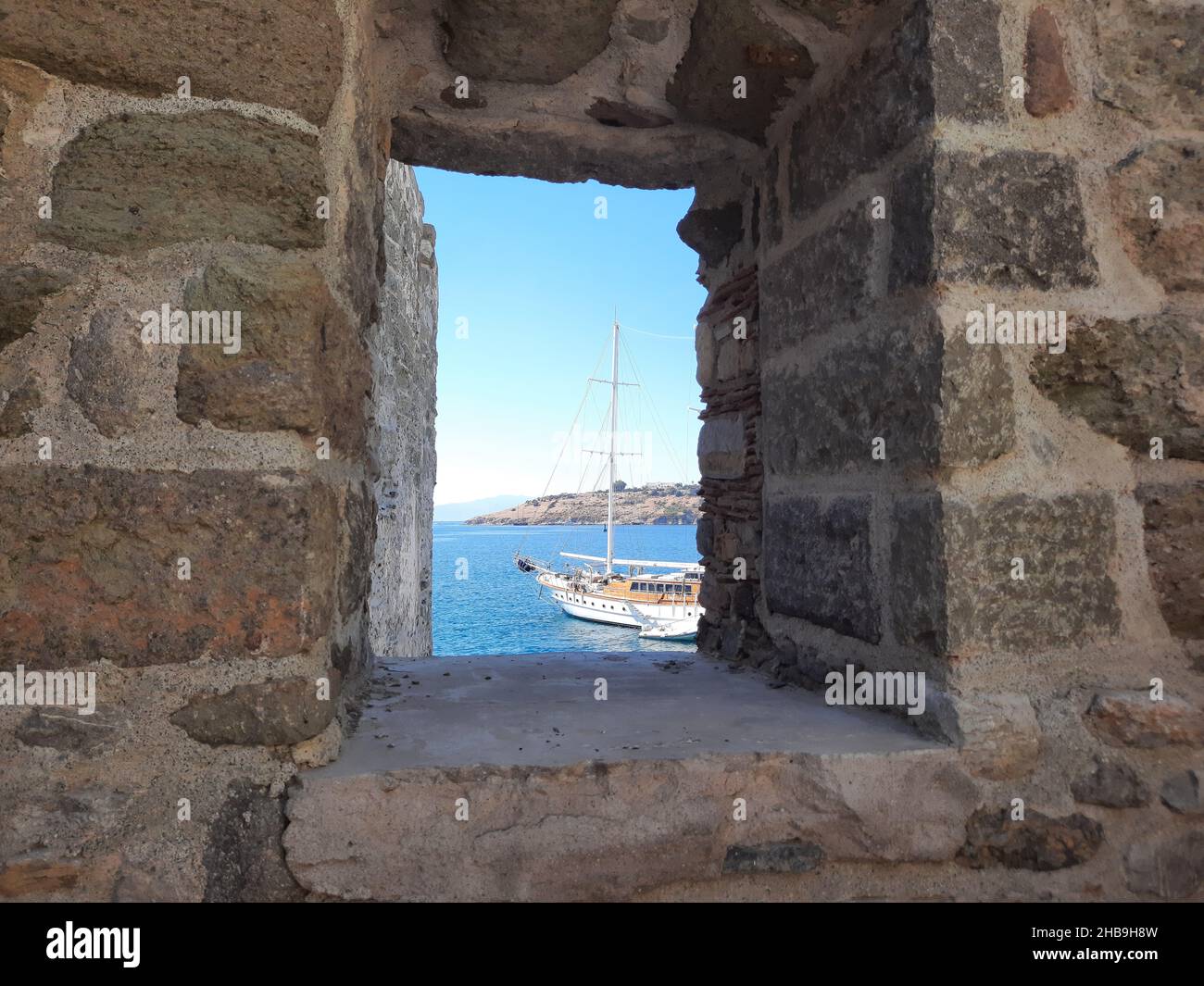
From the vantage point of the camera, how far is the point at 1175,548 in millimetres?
1430

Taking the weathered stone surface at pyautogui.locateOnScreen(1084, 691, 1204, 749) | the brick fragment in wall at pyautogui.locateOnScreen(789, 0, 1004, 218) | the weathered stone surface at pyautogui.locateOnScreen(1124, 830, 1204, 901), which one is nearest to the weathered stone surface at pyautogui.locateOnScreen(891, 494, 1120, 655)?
the weathered stone surface at pyautogui.locateOnScreen(1084, 691, 1204, 749)

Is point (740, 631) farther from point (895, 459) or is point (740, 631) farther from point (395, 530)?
point (395, 530)

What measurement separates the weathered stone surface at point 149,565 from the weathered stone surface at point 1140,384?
1277 millimetres

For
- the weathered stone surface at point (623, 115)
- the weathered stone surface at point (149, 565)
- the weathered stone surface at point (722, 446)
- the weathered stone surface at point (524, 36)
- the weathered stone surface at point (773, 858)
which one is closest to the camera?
the weathered stone surface at point (149, 565)

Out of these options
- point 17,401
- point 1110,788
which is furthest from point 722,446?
point 17,401

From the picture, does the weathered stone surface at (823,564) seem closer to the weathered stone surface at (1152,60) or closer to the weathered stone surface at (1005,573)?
the weathered stone surface at (1005,573)

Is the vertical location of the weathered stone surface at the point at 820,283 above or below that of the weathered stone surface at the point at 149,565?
above

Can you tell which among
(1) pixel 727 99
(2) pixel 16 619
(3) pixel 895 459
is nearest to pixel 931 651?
(3) pixel 895 459

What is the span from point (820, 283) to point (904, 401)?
0.40m

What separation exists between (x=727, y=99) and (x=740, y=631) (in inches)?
48.6

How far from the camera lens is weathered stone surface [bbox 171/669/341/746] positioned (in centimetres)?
118

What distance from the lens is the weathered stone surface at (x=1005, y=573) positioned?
1.34 meters

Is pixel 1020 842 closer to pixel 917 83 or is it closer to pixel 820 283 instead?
pixel 820 283

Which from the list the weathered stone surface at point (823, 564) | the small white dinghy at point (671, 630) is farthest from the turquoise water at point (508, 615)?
the weathered stone surface at point (823, 564)
